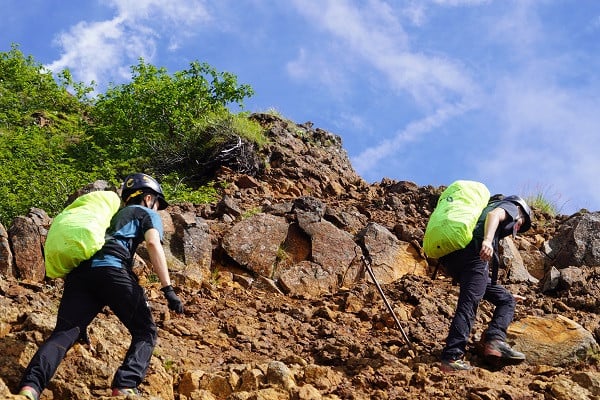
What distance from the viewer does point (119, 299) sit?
4.92 meters

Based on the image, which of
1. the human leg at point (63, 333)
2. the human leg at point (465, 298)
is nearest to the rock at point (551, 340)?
the human leg at point (465, 298)

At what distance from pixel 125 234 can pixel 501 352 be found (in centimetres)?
336

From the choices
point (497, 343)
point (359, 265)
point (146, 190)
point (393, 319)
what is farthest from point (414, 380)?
point (359, 265)

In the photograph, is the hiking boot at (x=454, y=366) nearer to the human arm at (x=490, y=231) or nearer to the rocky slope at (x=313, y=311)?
the rocky slope at (x=313, y=311)

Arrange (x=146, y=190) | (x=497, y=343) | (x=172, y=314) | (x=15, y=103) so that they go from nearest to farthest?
A: (x=146, y=190), (x=497, y=343), (x=172, y=314), (x=15, y=103)

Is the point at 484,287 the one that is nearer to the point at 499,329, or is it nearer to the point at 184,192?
the point at 499,329

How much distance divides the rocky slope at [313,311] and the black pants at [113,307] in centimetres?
29

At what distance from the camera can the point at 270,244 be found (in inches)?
364

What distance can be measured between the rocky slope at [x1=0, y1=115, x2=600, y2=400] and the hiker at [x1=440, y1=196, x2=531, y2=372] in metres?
0.19

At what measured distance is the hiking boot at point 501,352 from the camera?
6078mm

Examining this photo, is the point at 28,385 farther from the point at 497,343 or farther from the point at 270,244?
the point at 270,244

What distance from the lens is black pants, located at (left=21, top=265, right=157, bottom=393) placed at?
15.6ft

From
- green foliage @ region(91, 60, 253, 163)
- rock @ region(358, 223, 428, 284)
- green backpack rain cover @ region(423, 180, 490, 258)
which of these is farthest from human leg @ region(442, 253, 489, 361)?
green foliage @ region(91, 60, 253, 163)

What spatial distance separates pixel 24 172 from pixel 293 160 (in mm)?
5352
